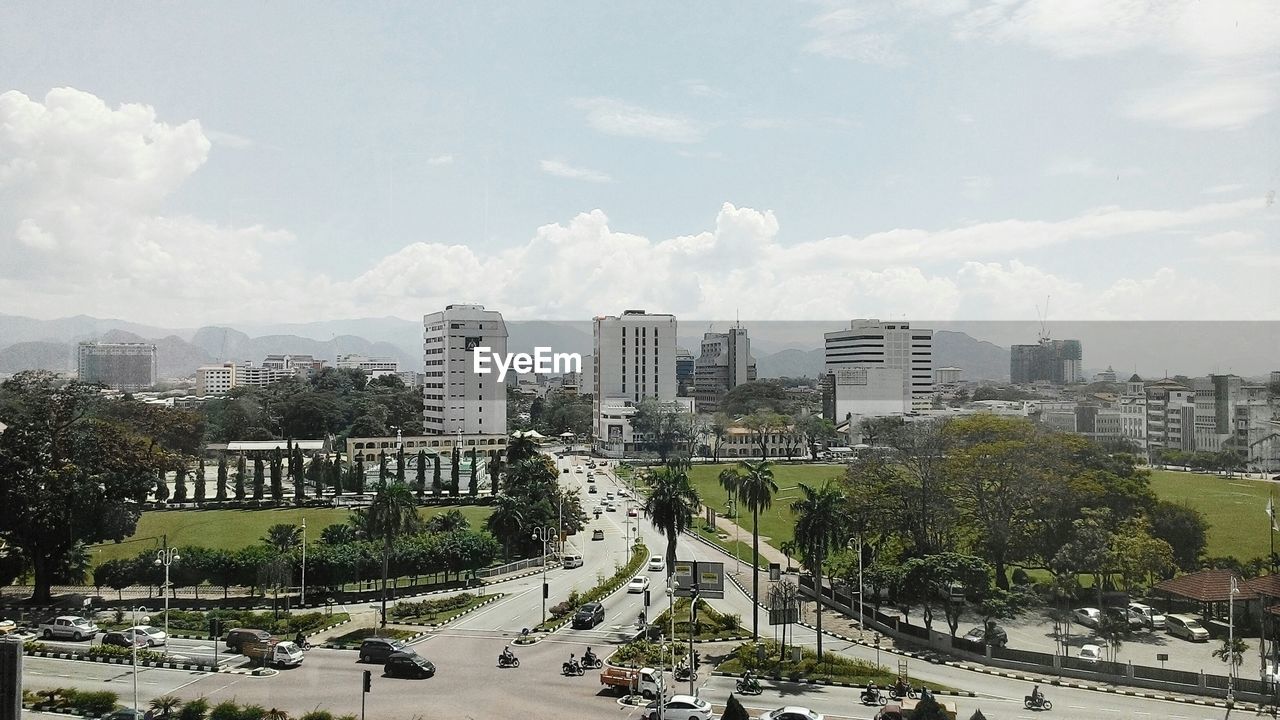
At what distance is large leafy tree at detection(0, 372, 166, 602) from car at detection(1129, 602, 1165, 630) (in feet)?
117

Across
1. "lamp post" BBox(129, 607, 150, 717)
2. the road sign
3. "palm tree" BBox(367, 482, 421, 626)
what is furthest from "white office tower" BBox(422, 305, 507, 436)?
the road sign

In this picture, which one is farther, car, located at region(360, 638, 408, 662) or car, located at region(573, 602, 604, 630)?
car, located at region(573, 602, 604, 630)

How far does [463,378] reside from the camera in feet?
270

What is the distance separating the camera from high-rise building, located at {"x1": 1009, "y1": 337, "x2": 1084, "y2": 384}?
272ft

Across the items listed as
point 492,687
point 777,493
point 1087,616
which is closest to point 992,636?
point 1087,616

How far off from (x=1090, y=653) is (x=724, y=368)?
125479 millimetres

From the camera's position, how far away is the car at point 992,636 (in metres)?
23.3

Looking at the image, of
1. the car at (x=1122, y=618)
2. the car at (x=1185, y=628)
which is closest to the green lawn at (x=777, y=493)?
the car at (x=1122, y=618)

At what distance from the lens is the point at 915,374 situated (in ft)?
362

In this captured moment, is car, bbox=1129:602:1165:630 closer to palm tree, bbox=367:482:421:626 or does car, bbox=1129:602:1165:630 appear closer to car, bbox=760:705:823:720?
car, bbox=760:705:823:720

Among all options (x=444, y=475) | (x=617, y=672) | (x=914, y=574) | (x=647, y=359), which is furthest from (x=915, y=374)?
(x=617, y=672)

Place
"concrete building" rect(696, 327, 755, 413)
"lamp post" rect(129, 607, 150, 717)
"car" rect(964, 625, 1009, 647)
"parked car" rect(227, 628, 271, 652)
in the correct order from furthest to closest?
"concrete building" rect(696, 327, 755, 413) < "car" rect(964, 625, 1009, 647) < "parked car" rect(227, 628, 271, 652) < "lamp post" rect(129, 607, 150, 717)

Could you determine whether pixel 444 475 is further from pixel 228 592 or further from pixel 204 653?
pixel 204 653

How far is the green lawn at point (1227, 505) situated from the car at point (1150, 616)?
21.1ft
